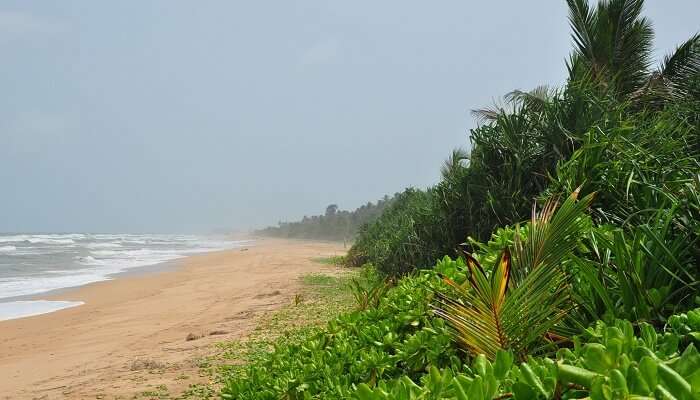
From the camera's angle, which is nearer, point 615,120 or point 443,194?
point 615,120

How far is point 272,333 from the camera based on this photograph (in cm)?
684

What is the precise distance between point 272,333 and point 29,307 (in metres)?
7.78

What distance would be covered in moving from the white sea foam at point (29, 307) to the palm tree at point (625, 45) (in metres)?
12.5

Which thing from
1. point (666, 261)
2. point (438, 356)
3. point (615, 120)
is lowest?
point (438, 356)

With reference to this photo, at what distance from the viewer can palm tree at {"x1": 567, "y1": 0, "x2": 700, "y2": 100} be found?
37.9 ft

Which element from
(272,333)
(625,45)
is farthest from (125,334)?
(625,45)

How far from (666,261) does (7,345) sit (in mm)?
9127

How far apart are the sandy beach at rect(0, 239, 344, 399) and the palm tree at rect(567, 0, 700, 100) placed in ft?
27.9

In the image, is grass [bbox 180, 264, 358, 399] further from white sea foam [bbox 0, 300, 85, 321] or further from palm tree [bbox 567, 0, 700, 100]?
palm tree [bbox 567, 0, 700, 100]

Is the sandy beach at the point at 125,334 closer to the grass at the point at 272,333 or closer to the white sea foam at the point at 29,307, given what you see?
the grass at the point at 272,333

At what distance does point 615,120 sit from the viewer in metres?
5.04

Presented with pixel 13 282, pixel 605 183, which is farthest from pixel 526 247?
pixel 13 282

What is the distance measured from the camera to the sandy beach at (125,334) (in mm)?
5234

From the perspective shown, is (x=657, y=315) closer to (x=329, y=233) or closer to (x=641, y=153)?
(x=641, y=153)
